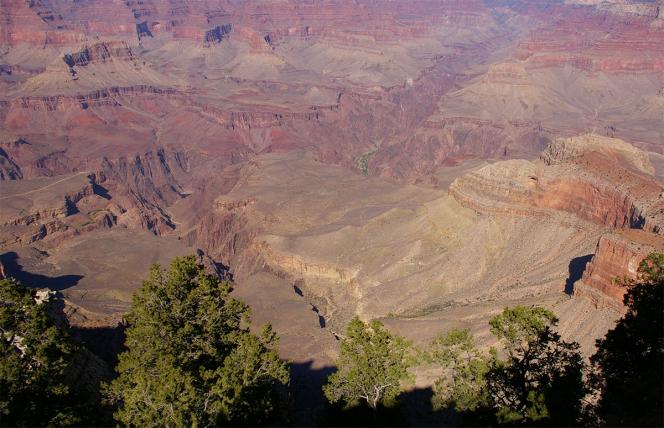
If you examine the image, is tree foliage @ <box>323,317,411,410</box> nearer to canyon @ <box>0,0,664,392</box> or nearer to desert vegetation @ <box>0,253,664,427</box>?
desert vegetation @ <box>0,253,664,427</box>

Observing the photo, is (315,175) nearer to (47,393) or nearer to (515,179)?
(515,179)

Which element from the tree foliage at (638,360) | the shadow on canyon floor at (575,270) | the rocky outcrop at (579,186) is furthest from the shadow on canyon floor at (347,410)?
the rocky outcrop at (579,186)

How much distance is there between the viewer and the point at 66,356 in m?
30.7

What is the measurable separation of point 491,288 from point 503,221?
1162 cm

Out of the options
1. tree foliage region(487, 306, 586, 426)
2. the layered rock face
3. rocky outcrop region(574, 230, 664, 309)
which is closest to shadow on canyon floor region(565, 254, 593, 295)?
the layered rock face

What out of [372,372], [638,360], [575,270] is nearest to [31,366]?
[372,372]

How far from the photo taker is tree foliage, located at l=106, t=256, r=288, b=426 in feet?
85.4

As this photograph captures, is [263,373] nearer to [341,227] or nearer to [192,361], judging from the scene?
[192,361]

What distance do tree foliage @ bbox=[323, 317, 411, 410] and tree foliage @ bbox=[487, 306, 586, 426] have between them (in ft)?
16.2

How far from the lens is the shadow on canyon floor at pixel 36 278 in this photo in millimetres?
75500

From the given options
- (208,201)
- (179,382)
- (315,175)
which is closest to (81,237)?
(208,201)

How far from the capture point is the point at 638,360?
28531 millimetres

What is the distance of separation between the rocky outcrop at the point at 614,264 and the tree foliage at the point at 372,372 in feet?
78.2

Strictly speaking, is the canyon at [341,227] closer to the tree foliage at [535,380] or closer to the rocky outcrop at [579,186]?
the rocky outcrop at [579,186]
